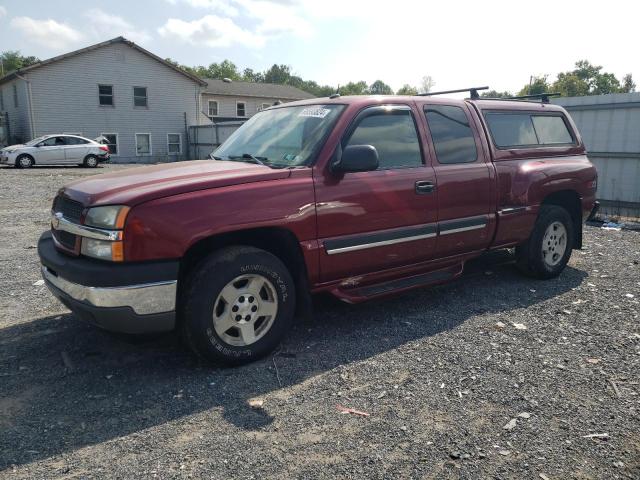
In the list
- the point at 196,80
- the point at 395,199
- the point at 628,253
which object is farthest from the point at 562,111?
the point at 196,80

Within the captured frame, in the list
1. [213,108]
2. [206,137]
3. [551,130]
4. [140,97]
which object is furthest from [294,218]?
[213,108]

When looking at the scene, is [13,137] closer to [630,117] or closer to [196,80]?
[196,80]

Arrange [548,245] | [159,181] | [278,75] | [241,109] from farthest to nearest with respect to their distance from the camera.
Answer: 1. [278,75]
2. [241,109]
3. [548,245]
4. [159,181]

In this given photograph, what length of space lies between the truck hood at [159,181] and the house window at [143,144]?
91.2ft

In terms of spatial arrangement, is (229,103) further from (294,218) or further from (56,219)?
(294,218)

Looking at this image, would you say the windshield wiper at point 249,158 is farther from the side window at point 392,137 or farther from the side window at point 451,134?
the side window at point 451,134

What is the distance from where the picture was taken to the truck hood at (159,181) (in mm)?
3379

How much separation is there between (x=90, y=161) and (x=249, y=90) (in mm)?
21093

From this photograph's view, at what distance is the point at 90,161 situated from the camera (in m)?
23.8

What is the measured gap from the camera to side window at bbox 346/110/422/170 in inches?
171

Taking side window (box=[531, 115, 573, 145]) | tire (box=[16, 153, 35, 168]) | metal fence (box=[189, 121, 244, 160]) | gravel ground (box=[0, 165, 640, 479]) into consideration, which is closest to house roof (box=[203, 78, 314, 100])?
metal fence (box=[189, 121, 244, 160])

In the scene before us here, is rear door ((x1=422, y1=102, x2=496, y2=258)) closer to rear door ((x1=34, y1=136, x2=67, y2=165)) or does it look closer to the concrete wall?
the concrete wall

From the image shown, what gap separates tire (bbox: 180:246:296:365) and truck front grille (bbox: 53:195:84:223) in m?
0.90

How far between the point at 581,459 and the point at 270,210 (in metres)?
2.43
